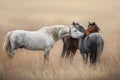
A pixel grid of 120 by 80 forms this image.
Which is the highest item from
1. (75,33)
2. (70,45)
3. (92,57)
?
(75,33)

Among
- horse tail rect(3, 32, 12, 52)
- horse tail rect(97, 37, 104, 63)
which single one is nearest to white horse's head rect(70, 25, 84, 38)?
horse tail rect(97, 37, 104, 63)

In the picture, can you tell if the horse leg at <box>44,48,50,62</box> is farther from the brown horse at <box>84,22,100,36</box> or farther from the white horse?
the brown horse at <box>84,22,100,36</box>

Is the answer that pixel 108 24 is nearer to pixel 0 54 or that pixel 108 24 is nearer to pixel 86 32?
pixel 86 32

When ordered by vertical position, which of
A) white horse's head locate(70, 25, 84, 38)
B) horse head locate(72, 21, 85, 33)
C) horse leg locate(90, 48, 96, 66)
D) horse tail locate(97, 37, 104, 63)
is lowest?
horse leg locate(90, 48, 96, 66)

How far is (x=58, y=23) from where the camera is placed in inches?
199

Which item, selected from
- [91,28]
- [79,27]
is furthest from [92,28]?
[79,27]

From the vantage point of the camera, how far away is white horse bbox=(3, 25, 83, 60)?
5.03 m

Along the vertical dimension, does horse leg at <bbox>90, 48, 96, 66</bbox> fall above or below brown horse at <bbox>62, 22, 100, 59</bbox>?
below

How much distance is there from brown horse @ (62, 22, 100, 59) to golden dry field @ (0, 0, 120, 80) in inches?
1.5

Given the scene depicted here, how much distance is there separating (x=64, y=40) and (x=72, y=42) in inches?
2.8

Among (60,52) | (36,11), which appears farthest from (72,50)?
(36,11)

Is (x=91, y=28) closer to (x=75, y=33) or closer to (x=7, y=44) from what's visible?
(x=75, y=33)

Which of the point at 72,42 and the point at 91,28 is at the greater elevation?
the point at 91,28

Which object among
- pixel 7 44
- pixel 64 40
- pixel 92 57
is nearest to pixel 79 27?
pixel 64 40
